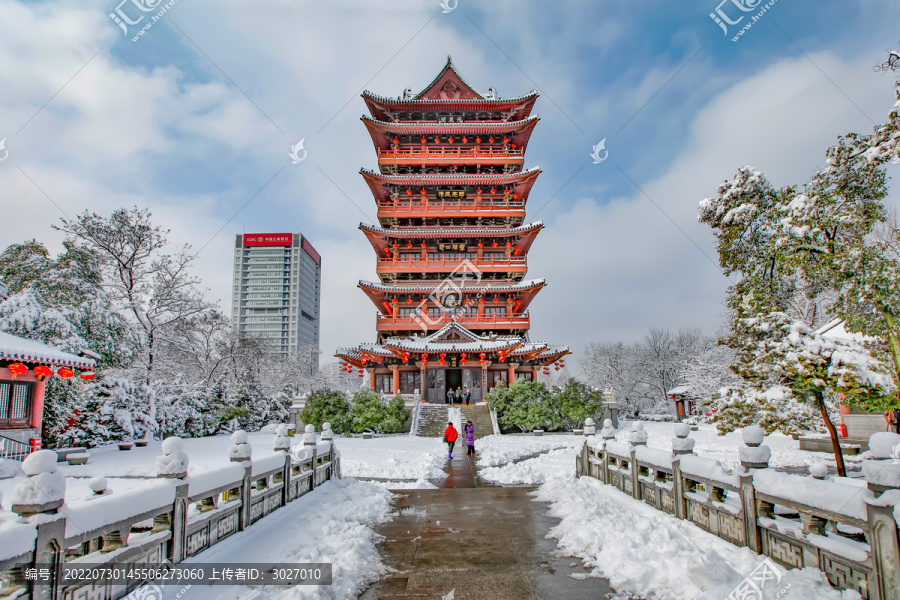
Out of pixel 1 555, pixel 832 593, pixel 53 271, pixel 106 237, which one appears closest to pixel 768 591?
pixel 832 593

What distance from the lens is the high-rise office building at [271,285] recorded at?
120438mm

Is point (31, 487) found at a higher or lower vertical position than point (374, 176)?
lower

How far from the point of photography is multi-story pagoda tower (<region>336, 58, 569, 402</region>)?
3070cm

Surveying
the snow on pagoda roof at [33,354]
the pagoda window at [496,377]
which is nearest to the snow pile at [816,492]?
the snow on pagoda roof at [33,354]

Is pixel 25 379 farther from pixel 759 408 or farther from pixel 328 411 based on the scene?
pixel 759 408

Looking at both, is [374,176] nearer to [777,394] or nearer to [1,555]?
[777,394]

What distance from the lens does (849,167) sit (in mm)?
8742

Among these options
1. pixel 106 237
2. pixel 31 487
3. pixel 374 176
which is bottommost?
pixel 31 487

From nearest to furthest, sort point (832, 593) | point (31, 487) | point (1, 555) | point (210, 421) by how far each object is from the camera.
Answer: point (1, 555)
point (31, 487)
point (832, 593)
point (210, 421)

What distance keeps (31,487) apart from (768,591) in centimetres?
519

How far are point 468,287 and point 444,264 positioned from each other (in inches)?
86.8

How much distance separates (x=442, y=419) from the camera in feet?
80.6

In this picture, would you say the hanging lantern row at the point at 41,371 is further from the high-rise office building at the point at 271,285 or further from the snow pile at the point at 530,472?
the high-rise office building at the point at 271,285

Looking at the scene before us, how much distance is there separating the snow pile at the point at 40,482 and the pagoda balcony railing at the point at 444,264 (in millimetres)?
29101
